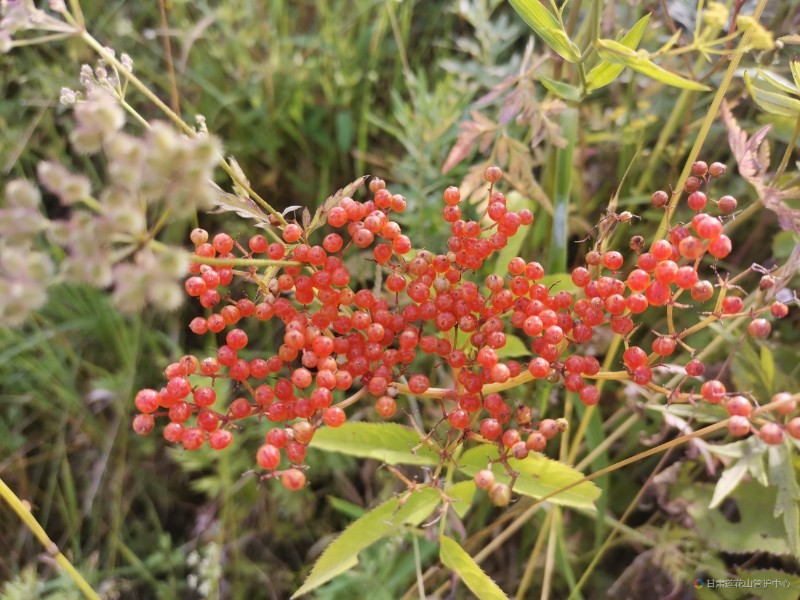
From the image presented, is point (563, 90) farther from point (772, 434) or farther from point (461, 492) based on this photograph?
point (461, 492)

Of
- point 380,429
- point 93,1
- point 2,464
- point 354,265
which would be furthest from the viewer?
point 93,1

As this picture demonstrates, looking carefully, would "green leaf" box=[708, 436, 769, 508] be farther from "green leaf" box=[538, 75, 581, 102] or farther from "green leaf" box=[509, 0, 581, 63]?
"green leaf" box=[509, 0, 581, 63]

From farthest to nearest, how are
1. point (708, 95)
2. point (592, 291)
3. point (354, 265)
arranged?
1. point (708, 95)
2. point (354, 265)
3. point (592, 291)

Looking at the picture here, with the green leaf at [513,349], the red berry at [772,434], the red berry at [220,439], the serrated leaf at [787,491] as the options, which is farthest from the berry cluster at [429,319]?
the serrated leaf at [787,491]

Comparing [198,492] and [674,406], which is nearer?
[674,406]

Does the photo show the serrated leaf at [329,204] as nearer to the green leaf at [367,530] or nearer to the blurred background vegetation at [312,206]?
the blurred background vegetation at [312,206]

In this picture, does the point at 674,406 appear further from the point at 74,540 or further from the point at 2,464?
the point at 2,464

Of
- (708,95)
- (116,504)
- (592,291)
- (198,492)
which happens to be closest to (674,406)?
(592,291)
